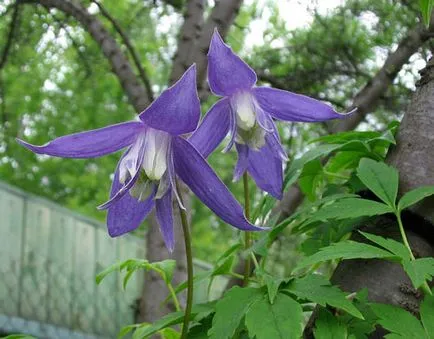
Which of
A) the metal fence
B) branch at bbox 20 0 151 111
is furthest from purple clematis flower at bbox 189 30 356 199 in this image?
the metal fence

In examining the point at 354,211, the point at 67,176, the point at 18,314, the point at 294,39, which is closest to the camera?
the point at 354,211

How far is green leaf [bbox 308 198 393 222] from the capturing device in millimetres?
805

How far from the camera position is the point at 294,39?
3131 mm

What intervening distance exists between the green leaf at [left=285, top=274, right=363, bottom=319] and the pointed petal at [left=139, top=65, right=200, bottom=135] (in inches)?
8.3

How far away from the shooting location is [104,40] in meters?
2.98

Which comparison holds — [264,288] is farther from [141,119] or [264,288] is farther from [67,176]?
[67,176]

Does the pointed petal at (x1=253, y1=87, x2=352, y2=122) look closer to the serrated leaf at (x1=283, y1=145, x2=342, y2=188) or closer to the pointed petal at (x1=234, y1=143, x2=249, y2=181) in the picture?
the pointed petal at (x1=234, y1=143, x2=249, y2=181)

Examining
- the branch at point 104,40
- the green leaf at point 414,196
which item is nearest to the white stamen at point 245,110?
the green leaf at point 414,196

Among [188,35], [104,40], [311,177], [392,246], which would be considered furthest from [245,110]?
[104,40]

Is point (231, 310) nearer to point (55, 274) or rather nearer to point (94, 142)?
point (94, 142)

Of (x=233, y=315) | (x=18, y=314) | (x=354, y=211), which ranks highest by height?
(x=354, y=211)

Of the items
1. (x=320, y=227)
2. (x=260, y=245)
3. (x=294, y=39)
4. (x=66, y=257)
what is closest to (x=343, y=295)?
(x=260, y=245)

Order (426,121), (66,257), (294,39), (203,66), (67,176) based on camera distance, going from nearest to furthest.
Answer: (426,121) → (203,66) → (294,39) → (66,257) → (67,176)

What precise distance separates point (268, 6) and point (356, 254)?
2656 millimetres
